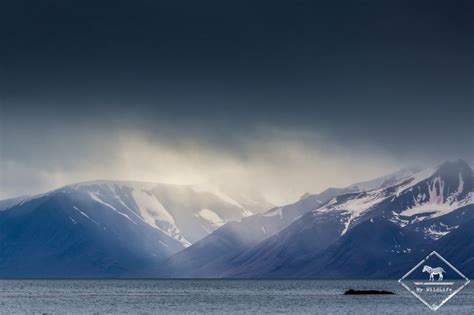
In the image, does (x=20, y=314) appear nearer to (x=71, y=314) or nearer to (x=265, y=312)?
(x=71, y=314)

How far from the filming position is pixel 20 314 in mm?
191250

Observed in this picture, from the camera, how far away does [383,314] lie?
188625 millimetres

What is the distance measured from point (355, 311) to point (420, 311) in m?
12.7

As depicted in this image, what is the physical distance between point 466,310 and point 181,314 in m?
55.9

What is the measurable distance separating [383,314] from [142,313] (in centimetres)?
4610

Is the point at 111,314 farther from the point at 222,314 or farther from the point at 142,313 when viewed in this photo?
the point at 222,314

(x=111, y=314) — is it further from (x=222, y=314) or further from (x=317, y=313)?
(x=317, y=313)

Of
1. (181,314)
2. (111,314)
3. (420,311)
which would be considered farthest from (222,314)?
(420,311)

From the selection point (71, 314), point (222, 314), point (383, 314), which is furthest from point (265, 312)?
point (71, 314)

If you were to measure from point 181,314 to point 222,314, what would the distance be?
7856mm

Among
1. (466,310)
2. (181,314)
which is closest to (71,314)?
(181,314)

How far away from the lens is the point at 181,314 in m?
194

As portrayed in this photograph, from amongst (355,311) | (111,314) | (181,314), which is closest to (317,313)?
(355,311)

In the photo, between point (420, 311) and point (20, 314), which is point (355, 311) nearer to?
point (420, 311)
